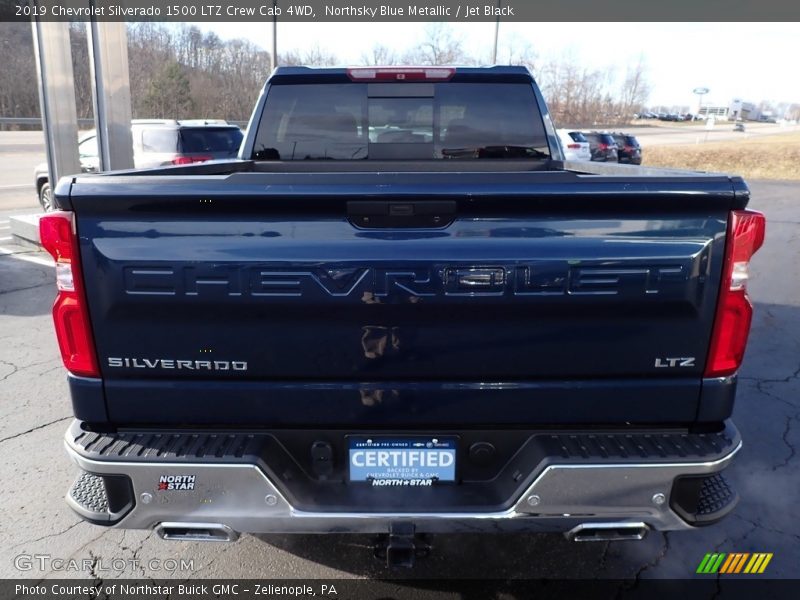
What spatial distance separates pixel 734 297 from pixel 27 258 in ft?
33.4

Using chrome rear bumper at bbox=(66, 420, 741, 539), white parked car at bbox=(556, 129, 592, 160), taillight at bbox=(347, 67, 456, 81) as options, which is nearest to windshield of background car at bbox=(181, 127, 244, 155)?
taillight at bbox=(347, 67, 456, 81)

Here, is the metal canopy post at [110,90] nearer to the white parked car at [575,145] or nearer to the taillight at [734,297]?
the taillight at [734,297]

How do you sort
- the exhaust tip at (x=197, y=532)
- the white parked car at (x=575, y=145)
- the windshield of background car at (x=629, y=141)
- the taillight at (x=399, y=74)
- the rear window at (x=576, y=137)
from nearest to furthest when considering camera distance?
the exhaust tip at (x=197, y=532), the taillight at (x=399, y=74), the white parked car at (x=575, y=145), the rear window at (x=576, y=137), the windshield of background car at (x=629, y=141)

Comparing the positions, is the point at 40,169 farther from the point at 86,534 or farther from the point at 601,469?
the point at 601,469

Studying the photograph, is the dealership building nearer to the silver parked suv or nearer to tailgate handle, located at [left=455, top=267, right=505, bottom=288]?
the silver parked suv

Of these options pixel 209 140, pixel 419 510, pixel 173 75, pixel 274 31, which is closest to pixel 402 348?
pixel 419 510

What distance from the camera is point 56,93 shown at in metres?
9.70

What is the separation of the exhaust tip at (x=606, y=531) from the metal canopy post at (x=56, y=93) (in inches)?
402

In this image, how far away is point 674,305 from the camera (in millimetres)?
2064

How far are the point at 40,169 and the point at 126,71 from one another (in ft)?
22.3

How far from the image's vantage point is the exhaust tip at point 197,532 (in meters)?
2.17

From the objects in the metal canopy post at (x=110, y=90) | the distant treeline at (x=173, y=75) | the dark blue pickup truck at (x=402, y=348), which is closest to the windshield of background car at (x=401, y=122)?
the dark blue pickup truck at (x=402, y=348)

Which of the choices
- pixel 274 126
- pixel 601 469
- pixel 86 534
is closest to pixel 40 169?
pixel 274 126

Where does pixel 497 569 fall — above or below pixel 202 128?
below
